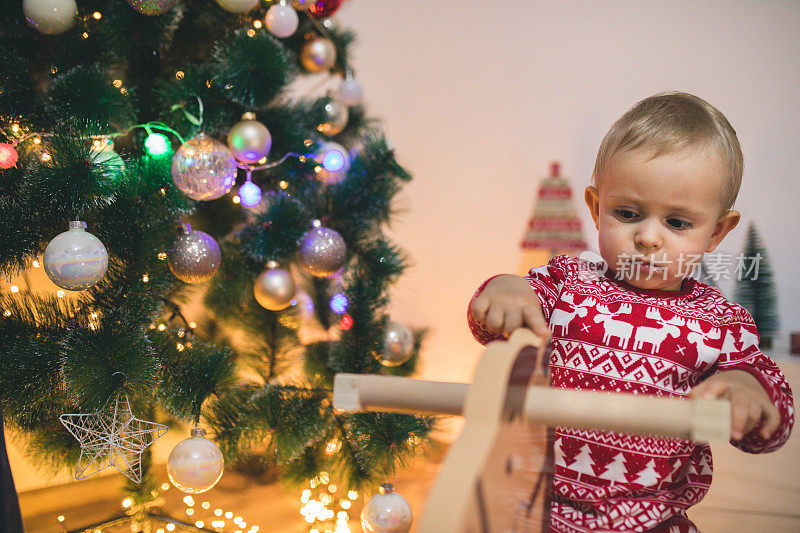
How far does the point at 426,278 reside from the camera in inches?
69.2

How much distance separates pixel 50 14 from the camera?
30.0 inches

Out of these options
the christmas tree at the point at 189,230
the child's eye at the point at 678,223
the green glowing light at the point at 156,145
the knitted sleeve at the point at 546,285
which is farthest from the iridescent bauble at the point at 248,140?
the child's eye at the point at 678,223

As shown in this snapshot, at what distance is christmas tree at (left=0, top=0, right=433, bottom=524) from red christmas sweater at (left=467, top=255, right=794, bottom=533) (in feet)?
1.39

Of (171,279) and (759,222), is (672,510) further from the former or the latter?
(759,222)

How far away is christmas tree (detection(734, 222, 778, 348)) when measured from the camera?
1.36m

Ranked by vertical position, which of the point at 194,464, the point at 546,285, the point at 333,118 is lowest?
the point at 194,464

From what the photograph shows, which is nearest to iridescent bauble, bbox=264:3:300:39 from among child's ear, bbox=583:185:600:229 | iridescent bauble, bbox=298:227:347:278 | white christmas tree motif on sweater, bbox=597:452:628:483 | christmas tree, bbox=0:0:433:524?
christmas tree, bbox=0:0:433:524

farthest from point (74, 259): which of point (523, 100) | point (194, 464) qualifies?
point (523, 100)

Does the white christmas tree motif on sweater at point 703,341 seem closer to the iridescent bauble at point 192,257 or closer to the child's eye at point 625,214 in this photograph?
the child's eye at point 625,214

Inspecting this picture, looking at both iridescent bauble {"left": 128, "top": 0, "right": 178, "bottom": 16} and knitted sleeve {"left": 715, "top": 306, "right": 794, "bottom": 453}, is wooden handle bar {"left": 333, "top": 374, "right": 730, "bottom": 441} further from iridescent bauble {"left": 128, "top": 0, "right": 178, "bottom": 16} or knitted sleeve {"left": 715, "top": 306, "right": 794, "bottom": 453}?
iridescent bauble {"left": 128, "top": 0, "right": 178, "bottom": 16}

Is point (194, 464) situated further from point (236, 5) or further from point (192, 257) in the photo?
point (236, 5)

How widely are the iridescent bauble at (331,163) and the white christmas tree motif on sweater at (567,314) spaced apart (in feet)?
1.75

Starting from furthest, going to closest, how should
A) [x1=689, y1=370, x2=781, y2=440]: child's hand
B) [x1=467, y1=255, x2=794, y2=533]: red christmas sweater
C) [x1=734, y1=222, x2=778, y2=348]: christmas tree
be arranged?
1. [x1=734, y1=222, x2=778, y2=348]: christmas tree
2. [x1=467, y1=255, x2=794, y2=533]: red christmas sweater
3. [x1=689, y1=370, x2=781, y2=440]: child's hand

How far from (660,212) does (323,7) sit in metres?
0.77
